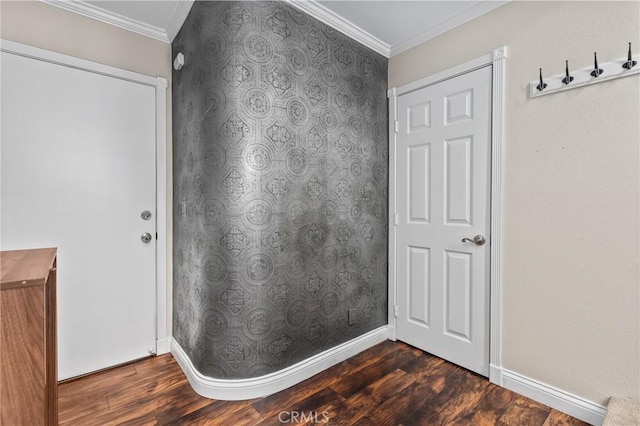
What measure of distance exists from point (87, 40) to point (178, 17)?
0.59 m

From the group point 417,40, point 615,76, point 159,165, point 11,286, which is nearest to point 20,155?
point 159,165

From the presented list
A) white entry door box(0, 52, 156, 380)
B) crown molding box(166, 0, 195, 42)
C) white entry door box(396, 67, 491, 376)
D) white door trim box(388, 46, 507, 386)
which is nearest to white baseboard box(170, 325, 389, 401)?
white entry door box(0, 52, 156, 380)

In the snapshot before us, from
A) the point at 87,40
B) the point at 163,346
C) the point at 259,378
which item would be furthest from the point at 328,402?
the point at 87,40

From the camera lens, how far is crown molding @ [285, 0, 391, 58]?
1854 mm

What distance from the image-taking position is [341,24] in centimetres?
207

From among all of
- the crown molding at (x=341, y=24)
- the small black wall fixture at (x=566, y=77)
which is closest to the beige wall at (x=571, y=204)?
the small black wall fixture at (x=566, y=77)

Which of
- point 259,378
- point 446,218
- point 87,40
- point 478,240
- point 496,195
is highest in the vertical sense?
point 87,40

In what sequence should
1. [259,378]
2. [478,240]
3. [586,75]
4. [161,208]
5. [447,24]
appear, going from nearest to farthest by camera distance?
[586,75] → [259,378] → [478,240] → [447,24] → [161,208]

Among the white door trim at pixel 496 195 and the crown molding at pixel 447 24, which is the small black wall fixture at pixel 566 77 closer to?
the white door trim at pixel 496 195

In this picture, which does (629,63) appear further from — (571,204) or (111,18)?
(111,18)

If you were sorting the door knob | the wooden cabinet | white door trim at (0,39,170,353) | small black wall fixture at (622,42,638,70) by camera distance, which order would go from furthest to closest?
white door trim at (0,39,170,353) → the door knob → small black wall fixture at (622,42,638,70) → the wooden cabinet

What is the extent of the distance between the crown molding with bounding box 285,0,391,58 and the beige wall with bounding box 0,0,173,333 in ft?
3.63

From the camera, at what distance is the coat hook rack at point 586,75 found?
138cm

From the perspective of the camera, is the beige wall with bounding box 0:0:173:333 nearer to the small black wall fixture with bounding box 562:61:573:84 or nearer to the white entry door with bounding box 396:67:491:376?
the white entry door with bounding box 396:67:491:376
